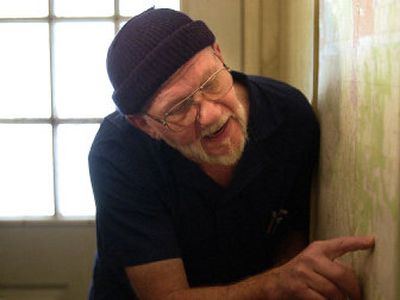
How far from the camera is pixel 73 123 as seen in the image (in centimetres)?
147

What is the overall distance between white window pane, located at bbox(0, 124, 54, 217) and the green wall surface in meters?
0.82

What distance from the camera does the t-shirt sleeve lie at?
981mm

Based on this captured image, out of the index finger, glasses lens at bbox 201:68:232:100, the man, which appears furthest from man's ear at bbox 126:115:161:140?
the index finger

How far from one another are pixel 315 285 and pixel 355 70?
274 mm

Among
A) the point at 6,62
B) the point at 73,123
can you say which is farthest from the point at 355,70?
the point at 6,62

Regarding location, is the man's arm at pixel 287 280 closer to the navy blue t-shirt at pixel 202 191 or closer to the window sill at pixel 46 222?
the navy blue t-shirt at pixel 202 191

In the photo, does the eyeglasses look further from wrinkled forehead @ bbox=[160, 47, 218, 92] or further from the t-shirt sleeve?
the t-shirt sleeve

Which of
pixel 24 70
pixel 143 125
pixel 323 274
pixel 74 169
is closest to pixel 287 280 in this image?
pixel 323 274

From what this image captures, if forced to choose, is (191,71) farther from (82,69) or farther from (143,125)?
(82,69)

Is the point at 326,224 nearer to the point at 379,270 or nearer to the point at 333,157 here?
the point at 333,157

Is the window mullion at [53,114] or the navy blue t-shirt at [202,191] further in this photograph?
the window mullion at [53,114]

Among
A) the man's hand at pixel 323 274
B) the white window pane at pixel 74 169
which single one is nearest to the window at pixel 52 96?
the white window pane at pixel 74 169

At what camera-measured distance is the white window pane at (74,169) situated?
1476mm

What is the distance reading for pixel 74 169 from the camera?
4.91 feet
